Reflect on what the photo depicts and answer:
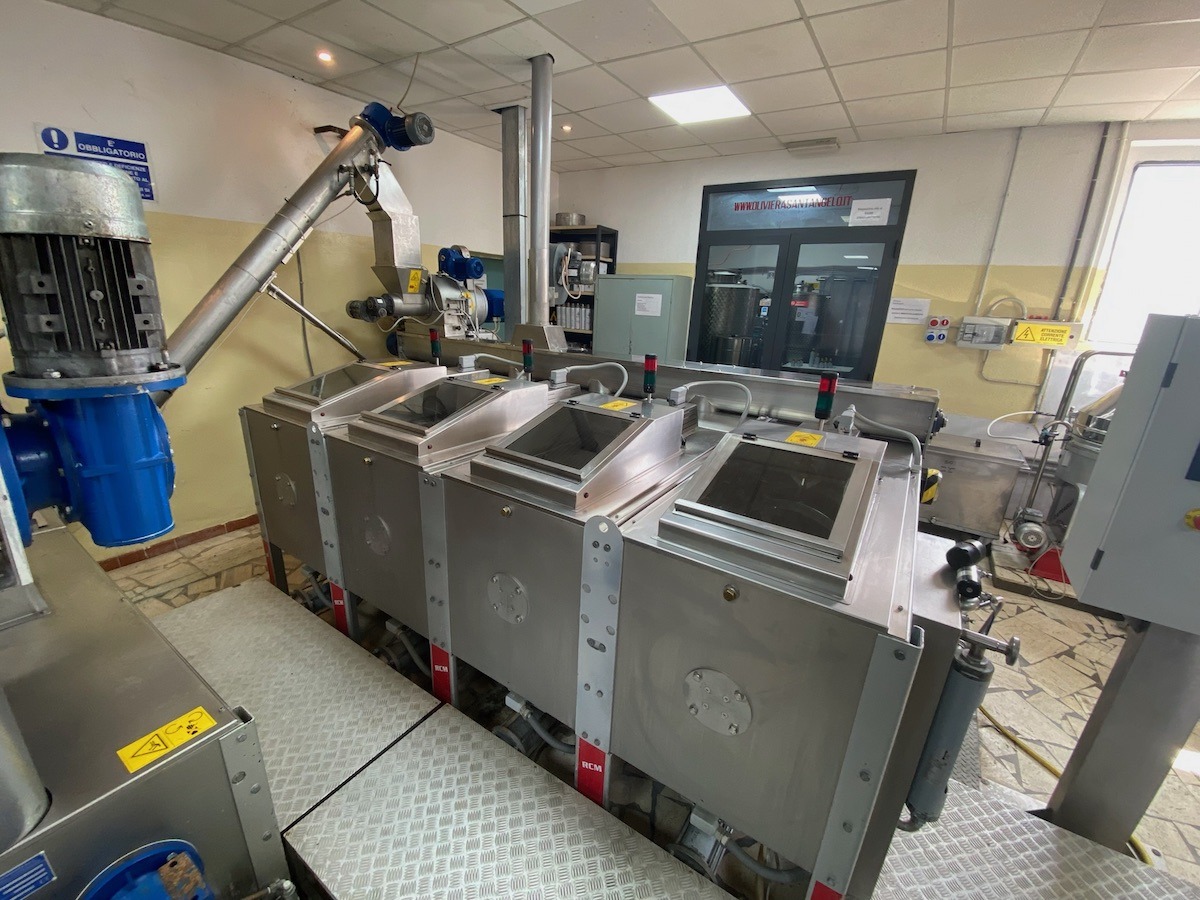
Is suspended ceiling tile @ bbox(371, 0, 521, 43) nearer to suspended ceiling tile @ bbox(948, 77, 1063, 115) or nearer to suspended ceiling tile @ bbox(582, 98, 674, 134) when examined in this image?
suspended ceiling tile @ bbox(582, 98, 674, 134)

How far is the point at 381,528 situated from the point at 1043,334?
427 centimetres

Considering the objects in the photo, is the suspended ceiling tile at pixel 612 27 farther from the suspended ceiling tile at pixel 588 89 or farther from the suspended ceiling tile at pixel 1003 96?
the suspended ceiling tile at pixel 1003 96

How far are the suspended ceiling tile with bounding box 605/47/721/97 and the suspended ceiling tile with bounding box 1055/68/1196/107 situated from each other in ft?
6.26

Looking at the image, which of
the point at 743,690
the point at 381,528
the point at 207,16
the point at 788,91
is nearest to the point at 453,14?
the point at 207,16

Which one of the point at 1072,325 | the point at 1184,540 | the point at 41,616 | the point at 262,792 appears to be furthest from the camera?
the point at 1072,325

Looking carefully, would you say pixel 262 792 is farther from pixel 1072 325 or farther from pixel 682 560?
pixel 1072 325

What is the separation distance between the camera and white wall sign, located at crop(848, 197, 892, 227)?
3.84 meters

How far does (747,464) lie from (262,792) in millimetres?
1145

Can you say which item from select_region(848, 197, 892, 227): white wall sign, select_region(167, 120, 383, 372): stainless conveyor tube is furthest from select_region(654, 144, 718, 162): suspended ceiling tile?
select_region(167, 120, 383, 372): stainless conveyor tube

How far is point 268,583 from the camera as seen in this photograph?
2.04 meters

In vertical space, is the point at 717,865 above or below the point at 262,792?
below

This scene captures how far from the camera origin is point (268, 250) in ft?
7.66

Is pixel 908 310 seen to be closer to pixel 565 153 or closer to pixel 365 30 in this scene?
pixel 565 153

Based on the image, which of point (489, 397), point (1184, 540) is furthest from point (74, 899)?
point (1184, 540)
